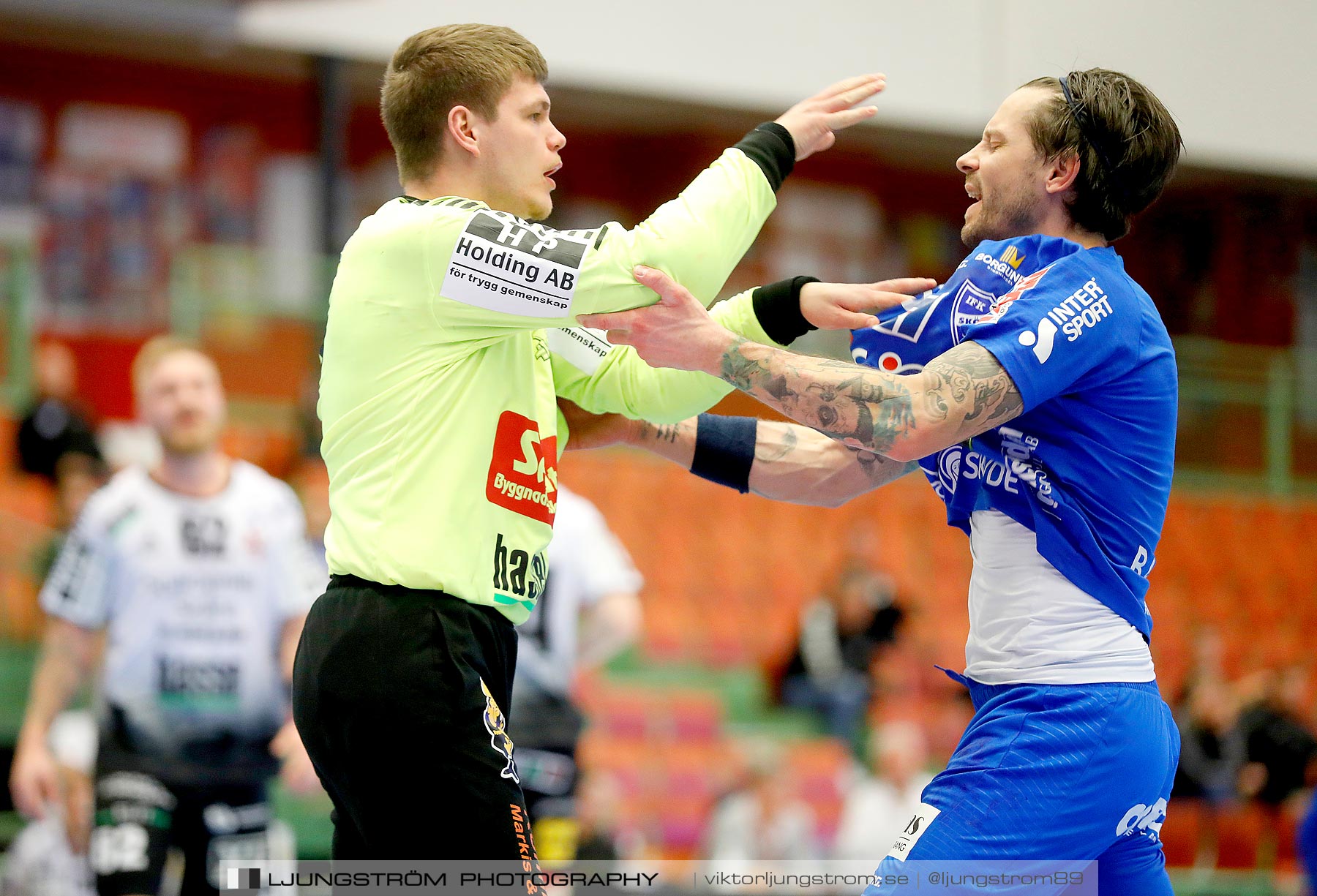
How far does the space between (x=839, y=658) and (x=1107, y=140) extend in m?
9.47

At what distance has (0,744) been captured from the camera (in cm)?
900

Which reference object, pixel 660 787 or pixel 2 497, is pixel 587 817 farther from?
pixel 2 497

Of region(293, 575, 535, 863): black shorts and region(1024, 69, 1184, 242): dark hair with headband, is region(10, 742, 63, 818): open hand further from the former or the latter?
region(1024, 69, 1184, 242): dark hair with headband

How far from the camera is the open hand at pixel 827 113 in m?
3.57

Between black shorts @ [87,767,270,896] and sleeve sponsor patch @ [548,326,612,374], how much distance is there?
10.5 ft

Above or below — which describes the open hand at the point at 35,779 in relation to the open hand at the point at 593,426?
below

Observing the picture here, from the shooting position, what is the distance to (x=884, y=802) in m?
10.5

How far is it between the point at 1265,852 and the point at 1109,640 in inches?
439

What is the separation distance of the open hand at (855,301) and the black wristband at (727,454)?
749 mm

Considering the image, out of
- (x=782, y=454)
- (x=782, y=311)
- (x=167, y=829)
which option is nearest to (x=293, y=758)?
(x=167, y=829)

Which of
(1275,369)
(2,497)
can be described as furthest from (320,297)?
(1275,369)

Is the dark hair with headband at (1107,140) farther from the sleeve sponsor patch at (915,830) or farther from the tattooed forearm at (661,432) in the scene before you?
the sleeve sponsor patch at (915,830)

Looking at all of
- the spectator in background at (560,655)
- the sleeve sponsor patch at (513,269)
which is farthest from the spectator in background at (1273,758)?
the sleeve sponsor patch at (513,269)

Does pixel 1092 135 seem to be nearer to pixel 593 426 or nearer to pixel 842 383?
pixel 842 383
